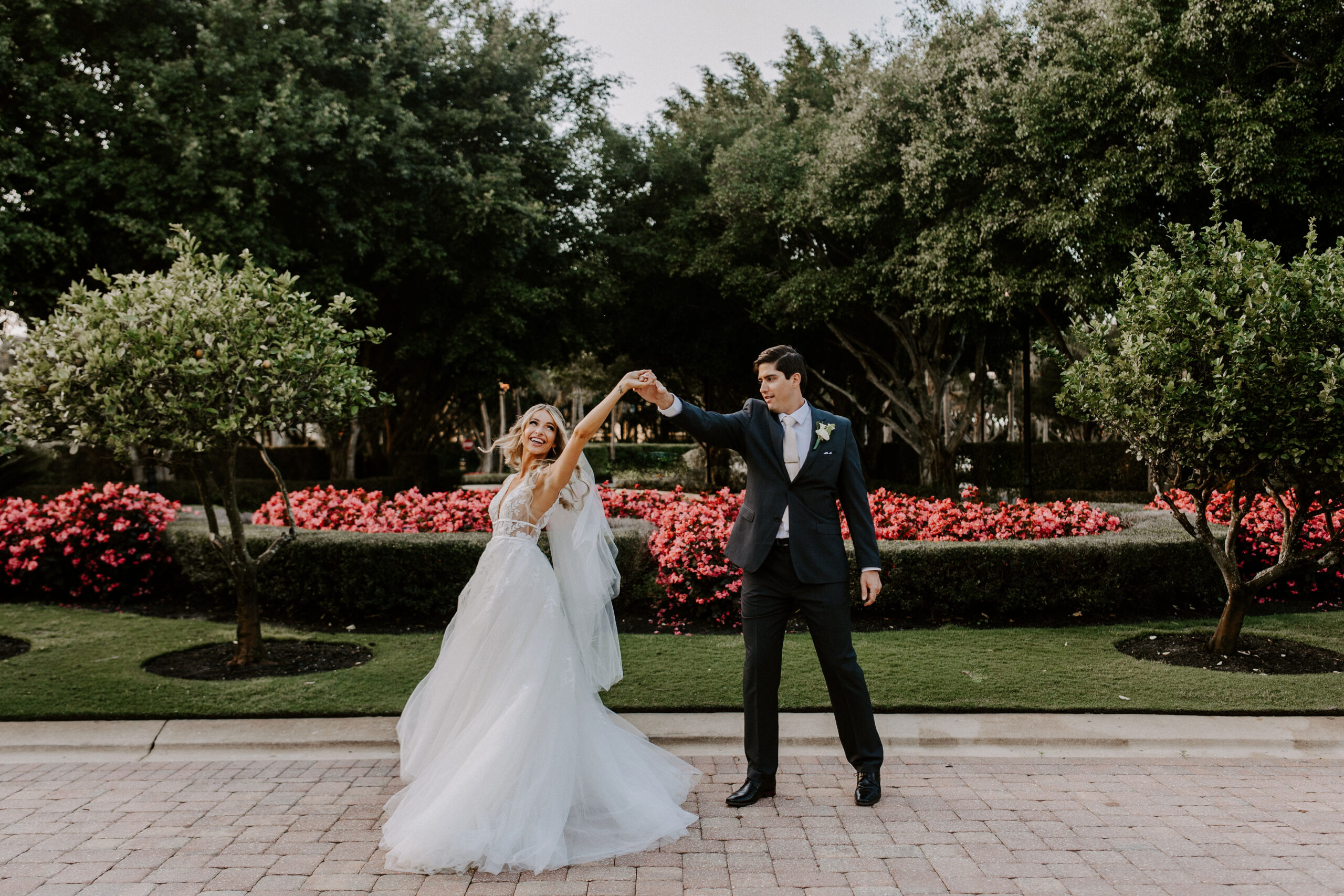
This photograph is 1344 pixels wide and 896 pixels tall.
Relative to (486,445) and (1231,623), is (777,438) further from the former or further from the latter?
(486,445)

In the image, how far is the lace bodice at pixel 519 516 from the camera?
15.9 ft

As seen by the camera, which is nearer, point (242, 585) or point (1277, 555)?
point (242, 585)

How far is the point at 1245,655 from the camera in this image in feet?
23.3

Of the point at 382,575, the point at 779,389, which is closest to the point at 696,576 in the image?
the point at 382,575

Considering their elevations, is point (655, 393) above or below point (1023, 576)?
above

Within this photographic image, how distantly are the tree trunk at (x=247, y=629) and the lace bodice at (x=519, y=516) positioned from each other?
3.53 meters

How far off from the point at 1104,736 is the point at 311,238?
16.7 meters

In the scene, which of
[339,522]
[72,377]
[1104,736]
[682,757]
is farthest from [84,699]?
[1104,736]

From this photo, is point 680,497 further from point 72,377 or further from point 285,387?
point 72,377

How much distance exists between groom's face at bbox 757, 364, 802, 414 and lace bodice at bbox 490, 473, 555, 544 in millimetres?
1343

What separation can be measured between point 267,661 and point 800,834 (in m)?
→ 4.98

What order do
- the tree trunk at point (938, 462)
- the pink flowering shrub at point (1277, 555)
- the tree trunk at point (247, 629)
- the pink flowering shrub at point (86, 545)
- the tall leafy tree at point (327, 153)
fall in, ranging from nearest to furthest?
the tree trunk at point (247, 629)
the pink flowering shrub at point (1277, 555)
the pink flowering shrub at point (86, 545)
the tall leafy tree at point (327, 153)
the tree trunk at point (938, 462)

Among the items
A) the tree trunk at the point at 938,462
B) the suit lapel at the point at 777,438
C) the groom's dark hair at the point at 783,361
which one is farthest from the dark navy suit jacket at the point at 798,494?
the tree trunk at the point at 938,462

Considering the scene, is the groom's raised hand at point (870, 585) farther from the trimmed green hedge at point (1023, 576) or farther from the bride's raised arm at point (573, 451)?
the trimmed green hedge at point (1023, 576)
